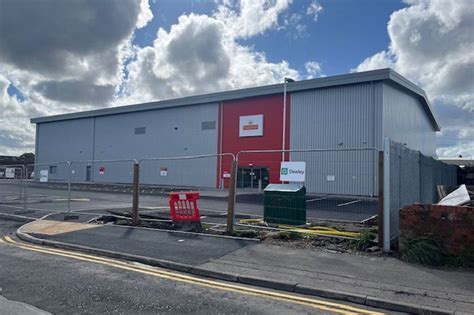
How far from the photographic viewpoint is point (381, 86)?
97.1 ft

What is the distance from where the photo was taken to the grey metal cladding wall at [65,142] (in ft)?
173

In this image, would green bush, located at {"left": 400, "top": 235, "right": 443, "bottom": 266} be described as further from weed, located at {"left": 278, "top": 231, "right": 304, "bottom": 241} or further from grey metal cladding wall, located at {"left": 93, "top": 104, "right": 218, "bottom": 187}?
grey metal cladding wall, located at {"left": 93, "top": 104, "right": 218, "bottom": 187}

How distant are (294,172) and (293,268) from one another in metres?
3.88

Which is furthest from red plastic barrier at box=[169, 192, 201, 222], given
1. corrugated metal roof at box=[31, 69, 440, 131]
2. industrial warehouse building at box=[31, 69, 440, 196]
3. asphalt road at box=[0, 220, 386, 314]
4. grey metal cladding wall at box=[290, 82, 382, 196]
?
corrugated metal roof at box=[31, 69, 440, 131]

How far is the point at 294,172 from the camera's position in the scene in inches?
414

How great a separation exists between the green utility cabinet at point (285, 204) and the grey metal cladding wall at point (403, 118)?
20669 millimetres

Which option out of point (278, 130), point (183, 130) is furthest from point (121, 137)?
point (278, 130)

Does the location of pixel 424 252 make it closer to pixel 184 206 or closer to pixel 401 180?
pixel 401 180

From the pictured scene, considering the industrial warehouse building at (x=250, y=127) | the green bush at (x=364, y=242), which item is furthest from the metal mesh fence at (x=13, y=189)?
the green bush at (x=364, y=242)

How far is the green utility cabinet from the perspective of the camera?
35.4ft

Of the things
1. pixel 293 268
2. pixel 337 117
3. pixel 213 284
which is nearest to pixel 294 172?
pixel 293 268

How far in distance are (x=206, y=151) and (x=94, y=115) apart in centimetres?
2078

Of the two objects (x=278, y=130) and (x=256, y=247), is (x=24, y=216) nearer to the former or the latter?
(x=256, y=247)

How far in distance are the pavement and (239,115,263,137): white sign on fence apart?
25993mm
